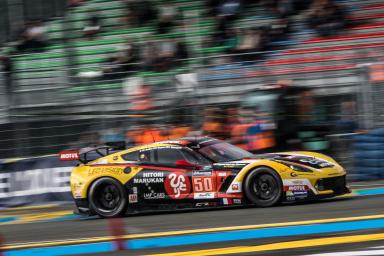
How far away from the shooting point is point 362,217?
8.66 m

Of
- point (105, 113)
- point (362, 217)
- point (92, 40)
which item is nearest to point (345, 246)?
point (362, 217)

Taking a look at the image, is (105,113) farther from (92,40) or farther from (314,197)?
(314,197)

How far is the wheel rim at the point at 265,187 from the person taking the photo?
10.4m

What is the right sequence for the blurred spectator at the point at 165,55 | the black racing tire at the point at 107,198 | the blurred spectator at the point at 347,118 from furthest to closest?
the blurred spectator at the point at 165,55 → the blurred spectator at the point at 347,118 → the black racing tire at the point at 107,198

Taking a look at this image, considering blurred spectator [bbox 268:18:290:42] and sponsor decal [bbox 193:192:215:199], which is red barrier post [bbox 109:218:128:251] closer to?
sponsor decal [bbox 193:192:215:199]

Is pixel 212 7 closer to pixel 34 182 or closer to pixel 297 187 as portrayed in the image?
pixel 34 182

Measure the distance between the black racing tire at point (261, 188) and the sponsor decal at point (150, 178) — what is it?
1408mm

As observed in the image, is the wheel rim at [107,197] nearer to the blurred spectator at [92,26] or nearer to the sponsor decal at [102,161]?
the sponsor decal at [102,161]

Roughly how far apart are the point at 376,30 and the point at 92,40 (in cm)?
664

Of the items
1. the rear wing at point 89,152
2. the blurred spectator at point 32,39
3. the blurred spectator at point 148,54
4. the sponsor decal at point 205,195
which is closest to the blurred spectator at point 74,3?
the blurred spectator at point 32,39

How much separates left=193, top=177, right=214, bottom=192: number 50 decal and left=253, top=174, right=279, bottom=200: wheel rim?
27.9 inches

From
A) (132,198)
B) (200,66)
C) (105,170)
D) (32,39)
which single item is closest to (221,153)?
(132,198)

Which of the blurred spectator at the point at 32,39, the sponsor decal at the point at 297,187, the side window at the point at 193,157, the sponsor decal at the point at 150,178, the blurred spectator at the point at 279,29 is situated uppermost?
the blurred spectator at the point at 32,39

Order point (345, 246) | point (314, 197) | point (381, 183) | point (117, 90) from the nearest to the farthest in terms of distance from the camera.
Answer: point (345, 246) → point (314, 197) → point (381, 183) → point (117, 90)
